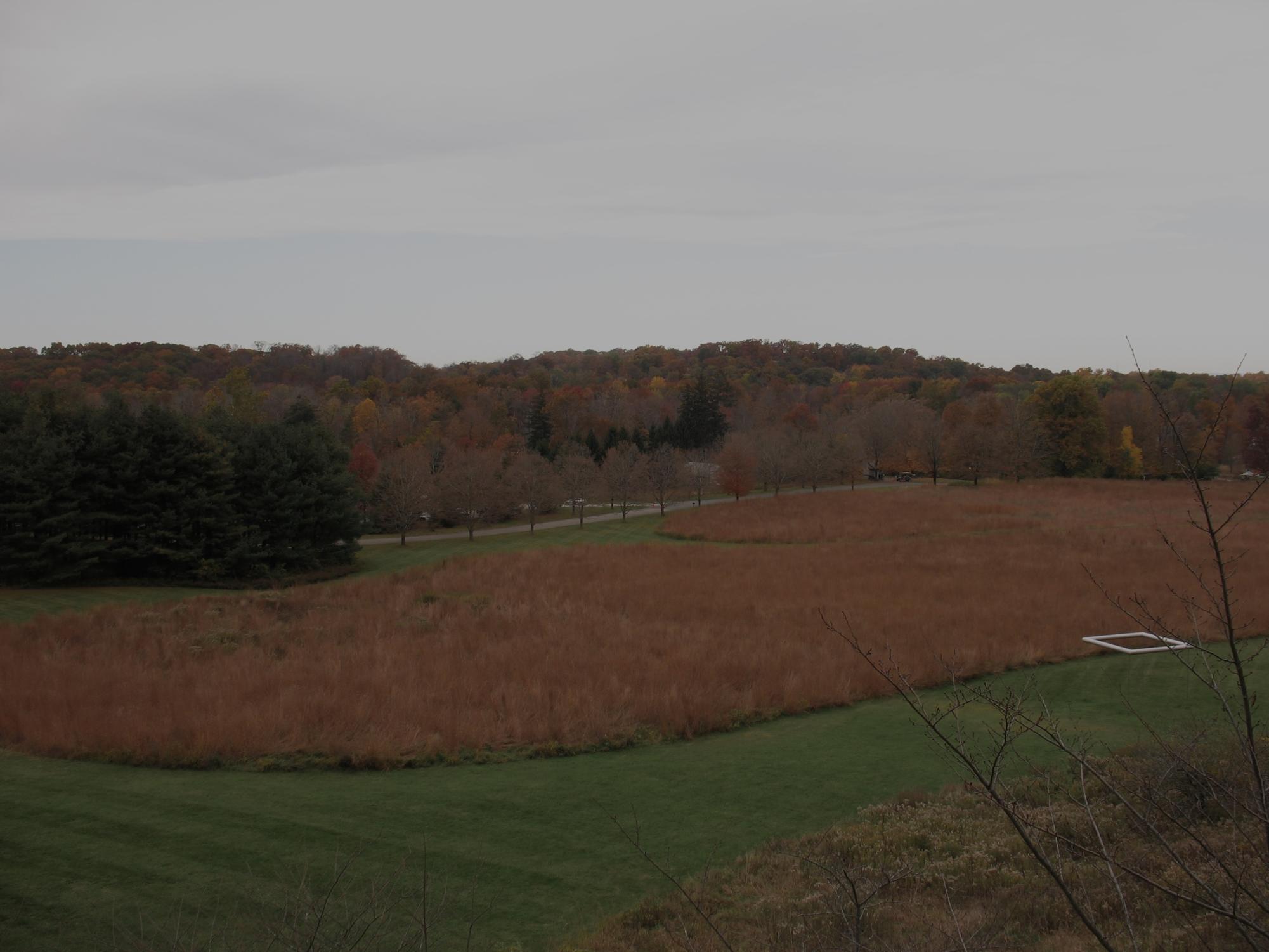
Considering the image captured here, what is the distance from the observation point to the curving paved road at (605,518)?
44.3 metres

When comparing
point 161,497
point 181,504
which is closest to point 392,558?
point 181,504

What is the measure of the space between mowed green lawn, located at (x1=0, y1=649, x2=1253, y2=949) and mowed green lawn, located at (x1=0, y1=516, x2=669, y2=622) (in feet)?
56.9

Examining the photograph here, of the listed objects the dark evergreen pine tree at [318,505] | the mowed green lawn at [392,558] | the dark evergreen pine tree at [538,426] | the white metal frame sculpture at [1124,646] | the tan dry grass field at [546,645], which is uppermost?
the dark evergreen pine tree at [538,426]

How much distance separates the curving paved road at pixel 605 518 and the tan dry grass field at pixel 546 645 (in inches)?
513

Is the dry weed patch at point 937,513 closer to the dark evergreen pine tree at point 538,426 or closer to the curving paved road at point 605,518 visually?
the curving paved road at point 605,518

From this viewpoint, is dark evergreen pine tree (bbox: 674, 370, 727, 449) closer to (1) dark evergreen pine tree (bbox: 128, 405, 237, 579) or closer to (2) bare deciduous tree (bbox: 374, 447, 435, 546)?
(2) bare deciduous tree (bbox: 374, 447, 435, 546)

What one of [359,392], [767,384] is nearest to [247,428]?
[359,392]

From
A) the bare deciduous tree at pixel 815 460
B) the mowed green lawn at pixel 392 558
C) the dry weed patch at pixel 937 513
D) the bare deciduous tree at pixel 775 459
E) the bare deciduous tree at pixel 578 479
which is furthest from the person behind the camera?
the bare deciduous tree at pixel 815 460

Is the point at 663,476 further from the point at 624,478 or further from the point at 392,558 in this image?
the point at 392,558

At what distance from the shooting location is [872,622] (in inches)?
710

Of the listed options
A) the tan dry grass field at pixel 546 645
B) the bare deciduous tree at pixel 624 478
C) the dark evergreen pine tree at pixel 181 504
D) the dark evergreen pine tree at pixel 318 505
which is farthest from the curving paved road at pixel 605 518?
the tan dry grass field at pixel 546 645

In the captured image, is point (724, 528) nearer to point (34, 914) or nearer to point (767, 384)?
point (34, 914)

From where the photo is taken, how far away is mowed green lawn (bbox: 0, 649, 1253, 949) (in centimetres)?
680

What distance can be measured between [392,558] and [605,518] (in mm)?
16104
